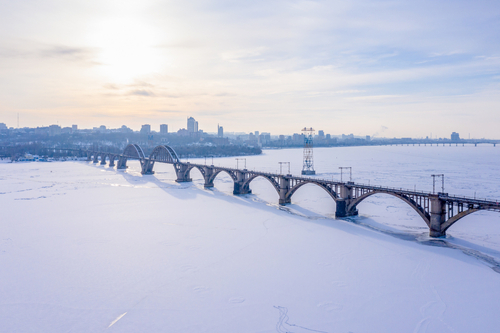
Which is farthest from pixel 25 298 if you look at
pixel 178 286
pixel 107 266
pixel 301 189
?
pixel 301 189

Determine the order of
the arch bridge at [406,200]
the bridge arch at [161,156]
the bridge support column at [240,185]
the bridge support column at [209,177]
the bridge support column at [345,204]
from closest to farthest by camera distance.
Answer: the arch bridge at [406,200] < the bridge support column at [345,204] < the bridge support column at [240,185] < the bridge support column at [209,177] < the bridge arch at [161,156]

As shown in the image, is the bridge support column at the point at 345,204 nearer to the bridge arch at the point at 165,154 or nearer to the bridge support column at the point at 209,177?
the bridge support column at the point at 209,177

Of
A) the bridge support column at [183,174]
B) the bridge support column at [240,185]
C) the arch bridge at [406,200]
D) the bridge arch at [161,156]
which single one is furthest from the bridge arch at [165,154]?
the bridge support column at [240,185]

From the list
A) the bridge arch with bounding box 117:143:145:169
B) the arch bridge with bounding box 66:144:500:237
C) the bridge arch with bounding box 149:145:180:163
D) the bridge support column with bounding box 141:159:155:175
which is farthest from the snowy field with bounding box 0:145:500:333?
the bridge arch with bounding box 117:143:145:169

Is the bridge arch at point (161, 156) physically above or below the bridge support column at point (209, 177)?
above

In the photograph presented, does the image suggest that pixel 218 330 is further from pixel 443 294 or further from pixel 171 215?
pixel 171 215

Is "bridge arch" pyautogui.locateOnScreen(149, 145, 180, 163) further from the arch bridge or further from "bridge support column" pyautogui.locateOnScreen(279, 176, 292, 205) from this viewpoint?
"bridge support column" pyautogui.locateOnScreen(279, 176, 292, 205)
